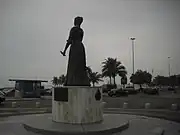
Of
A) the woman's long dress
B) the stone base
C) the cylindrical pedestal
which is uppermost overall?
the woman's long dress

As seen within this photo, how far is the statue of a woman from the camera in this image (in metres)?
9.30

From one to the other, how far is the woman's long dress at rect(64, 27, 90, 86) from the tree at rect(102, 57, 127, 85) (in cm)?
4549

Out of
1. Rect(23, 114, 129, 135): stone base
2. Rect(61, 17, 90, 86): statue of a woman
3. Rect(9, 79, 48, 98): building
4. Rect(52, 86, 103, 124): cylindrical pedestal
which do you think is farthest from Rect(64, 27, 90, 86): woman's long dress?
Rect(9, 79, 48, 98): building

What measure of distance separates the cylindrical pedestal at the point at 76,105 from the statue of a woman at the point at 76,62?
67 cm

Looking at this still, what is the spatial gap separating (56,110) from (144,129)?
306cm

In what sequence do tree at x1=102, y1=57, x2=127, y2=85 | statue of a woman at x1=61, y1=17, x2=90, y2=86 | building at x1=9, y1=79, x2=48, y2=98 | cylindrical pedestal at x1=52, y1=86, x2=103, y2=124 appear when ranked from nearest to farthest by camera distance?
cylindrical pedestal at x1=52, y1=86, x2=103, y2=124, statue of a woman at x1=61, y1=17, x2=90, y2=86, building at x1=9, y1=79, x2=48, y2=98, tree at x1=102, y1=57, x2=127, y2=85

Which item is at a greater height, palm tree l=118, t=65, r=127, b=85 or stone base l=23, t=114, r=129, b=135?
palm tree l=118, t=65, r=127, b=85

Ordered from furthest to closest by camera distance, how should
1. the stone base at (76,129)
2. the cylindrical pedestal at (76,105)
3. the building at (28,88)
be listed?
1. the building at (28,88)
2. the cylindrical pedestal at (76,105)
3. the stone base at (76,129)

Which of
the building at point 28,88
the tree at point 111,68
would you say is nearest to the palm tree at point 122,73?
the tree at point 111,68

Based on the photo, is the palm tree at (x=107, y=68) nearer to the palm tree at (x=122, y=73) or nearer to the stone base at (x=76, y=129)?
the palm tree at (x=122, y=73)

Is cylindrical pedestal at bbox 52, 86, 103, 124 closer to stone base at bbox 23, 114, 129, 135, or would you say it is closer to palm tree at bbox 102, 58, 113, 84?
stone base at bbox 23, 114, 129, 135

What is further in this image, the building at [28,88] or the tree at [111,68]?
the tree at [111,68]

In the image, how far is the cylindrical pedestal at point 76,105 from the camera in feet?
28.0

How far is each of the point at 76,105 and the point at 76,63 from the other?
5.43ft
